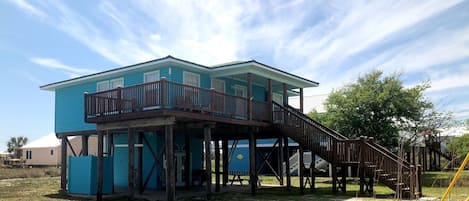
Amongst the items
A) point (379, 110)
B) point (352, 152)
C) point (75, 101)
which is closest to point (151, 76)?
point (75, 101)

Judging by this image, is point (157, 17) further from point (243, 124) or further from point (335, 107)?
point (335, 107)

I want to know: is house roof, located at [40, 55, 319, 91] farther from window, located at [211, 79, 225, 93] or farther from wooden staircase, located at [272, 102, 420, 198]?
wooden staircase, located at [272, 102, 420, 198]

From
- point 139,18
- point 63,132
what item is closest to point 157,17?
point 139,18

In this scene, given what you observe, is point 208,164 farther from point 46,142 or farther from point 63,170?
point 46,142

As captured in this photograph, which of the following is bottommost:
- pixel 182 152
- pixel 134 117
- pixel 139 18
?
pixel 182 152

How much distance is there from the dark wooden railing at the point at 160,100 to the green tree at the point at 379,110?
1008 centimetres

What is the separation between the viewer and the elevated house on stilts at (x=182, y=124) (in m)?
16.0

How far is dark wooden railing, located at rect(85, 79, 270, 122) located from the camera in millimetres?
15383

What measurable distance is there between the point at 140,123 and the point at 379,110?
15023mm

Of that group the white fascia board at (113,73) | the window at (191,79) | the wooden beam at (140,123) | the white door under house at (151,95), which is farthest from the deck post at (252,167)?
the white door under house at (151,95)

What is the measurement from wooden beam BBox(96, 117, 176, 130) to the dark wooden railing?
0.41m

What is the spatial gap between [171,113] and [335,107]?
569 inches

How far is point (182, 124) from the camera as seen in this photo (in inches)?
698

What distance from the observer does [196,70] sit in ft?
65.9
